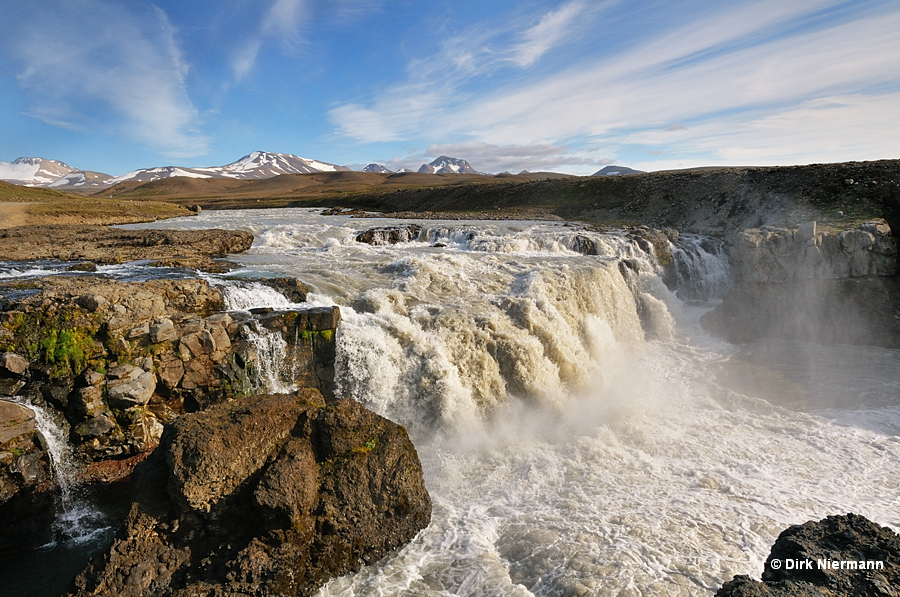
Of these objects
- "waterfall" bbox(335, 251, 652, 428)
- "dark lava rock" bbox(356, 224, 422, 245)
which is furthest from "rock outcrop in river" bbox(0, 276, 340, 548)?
"dark lava rock" bbox(356, 224, 422, 245)

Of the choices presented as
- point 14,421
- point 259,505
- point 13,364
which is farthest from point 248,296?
point 259,505

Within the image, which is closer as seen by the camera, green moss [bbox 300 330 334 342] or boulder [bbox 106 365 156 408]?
boulder [bbox 106 365 156 408]

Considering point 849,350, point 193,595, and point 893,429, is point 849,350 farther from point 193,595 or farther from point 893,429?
point 193,595

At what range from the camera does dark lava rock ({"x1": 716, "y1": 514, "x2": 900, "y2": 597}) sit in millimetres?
4824

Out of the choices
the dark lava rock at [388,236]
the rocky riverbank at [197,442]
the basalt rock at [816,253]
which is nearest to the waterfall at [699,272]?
the basalt rock at [816,253]

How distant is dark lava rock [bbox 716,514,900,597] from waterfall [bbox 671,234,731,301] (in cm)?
1934

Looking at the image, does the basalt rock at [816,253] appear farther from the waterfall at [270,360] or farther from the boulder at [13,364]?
the boulder at [13,364]

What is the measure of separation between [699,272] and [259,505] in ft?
77.7

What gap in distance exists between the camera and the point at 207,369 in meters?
10.3

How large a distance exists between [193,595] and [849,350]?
22439mm

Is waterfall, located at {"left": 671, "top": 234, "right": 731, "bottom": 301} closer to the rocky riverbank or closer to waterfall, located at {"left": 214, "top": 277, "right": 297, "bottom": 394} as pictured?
the rocky riverbank

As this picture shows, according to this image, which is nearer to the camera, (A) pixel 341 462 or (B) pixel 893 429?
(A) pixel 341 462

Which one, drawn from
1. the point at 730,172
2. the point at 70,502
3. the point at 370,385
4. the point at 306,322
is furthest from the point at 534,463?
the point at 730,172

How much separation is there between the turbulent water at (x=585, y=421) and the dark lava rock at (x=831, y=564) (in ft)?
5.89
